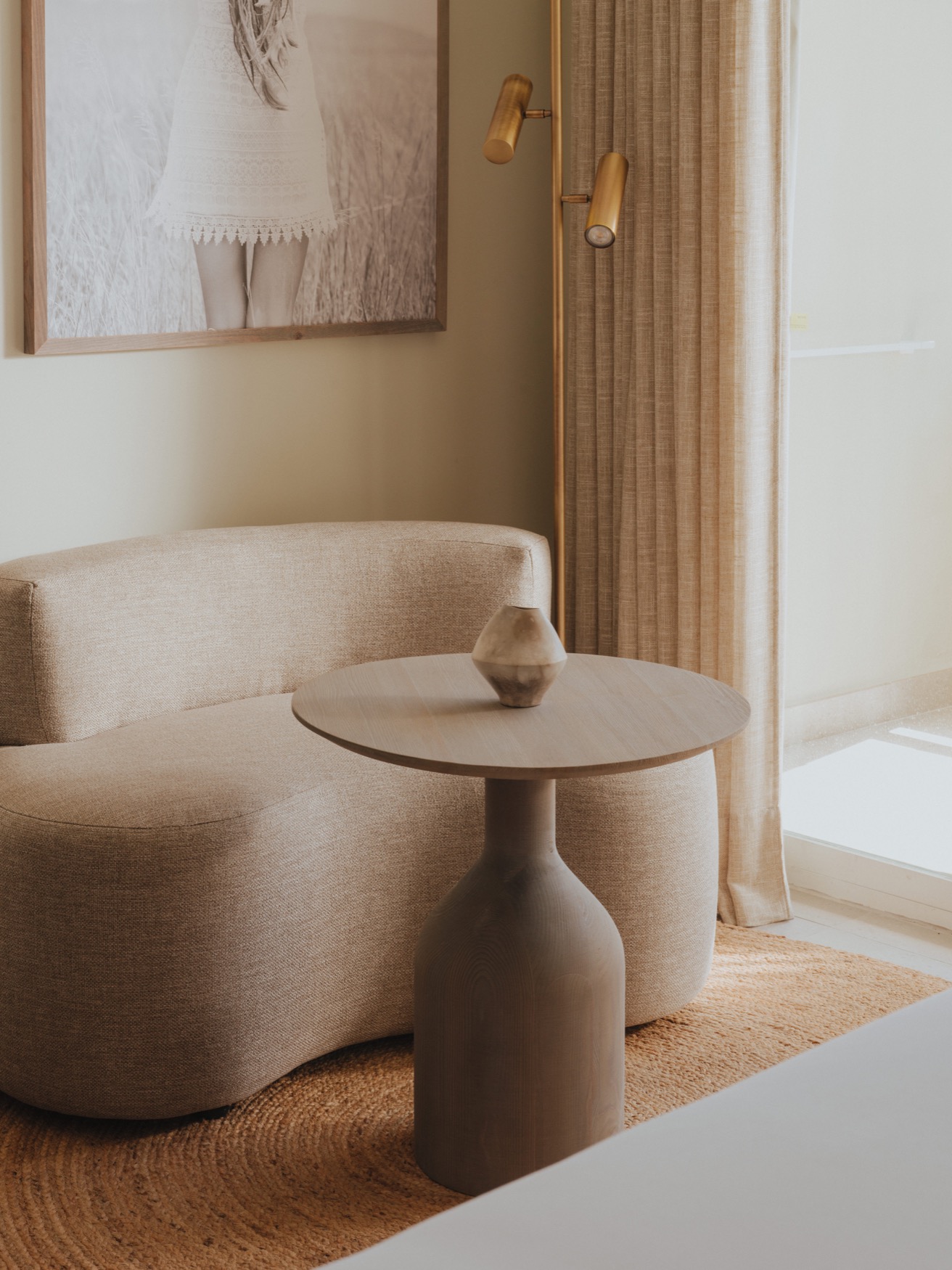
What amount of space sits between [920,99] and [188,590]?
66.0 inches

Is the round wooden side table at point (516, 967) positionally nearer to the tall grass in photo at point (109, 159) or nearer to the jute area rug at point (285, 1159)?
the jute area rug at point (285, 1159)

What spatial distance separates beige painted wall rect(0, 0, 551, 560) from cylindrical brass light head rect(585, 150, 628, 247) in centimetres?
52

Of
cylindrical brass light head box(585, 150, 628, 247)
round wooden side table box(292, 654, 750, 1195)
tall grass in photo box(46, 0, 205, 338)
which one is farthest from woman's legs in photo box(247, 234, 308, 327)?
round wooden side table box(292, 654, 750, 1195)

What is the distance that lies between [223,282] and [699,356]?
98cm

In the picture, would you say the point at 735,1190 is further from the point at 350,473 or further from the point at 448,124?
the point at 448,124

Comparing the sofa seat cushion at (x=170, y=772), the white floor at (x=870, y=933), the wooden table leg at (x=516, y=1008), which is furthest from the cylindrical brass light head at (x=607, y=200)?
the white floor at (x=870, y=933)

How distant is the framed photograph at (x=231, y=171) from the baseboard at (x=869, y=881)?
1458 mm

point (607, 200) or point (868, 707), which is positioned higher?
point (607, 200)

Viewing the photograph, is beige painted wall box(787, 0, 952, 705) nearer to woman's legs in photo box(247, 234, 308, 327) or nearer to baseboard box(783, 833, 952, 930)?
baseboard box(783, 833, 952, 930)

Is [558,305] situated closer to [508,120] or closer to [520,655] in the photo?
[508,120]

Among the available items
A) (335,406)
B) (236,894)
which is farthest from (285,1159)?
(335,406)

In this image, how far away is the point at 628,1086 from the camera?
7.13 ft

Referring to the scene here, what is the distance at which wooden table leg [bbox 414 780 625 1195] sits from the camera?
5.91 feet

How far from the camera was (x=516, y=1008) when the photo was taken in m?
1.80
